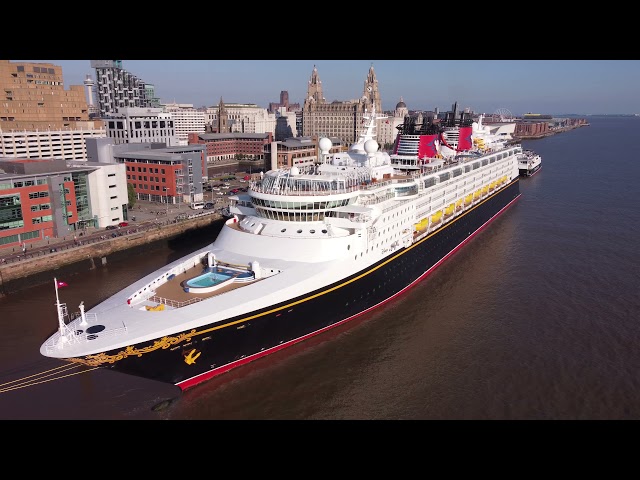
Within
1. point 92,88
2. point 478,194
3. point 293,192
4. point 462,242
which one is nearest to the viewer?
point 293,192

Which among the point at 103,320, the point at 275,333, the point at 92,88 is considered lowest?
the point at 275,333

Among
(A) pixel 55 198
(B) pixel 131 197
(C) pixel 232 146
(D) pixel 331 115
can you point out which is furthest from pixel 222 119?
(A) pixel 55 198

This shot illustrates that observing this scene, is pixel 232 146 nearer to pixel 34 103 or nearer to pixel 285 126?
pixel 34 103

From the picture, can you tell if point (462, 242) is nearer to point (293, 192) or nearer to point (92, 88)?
point (293, 192)

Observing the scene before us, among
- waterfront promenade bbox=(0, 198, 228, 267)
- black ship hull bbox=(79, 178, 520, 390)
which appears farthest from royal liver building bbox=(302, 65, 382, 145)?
black ship hull bbox=(79, 178, 520, 390)

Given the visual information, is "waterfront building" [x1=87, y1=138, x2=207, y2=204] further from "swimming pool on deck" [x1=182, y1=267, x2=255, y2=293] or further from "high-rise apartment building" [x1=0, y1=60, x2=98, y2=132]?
"swimming pool on deck" [x1=182, y1=267, x2=255, y2=293]

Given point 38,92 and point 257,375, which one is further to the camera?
point 38,92
